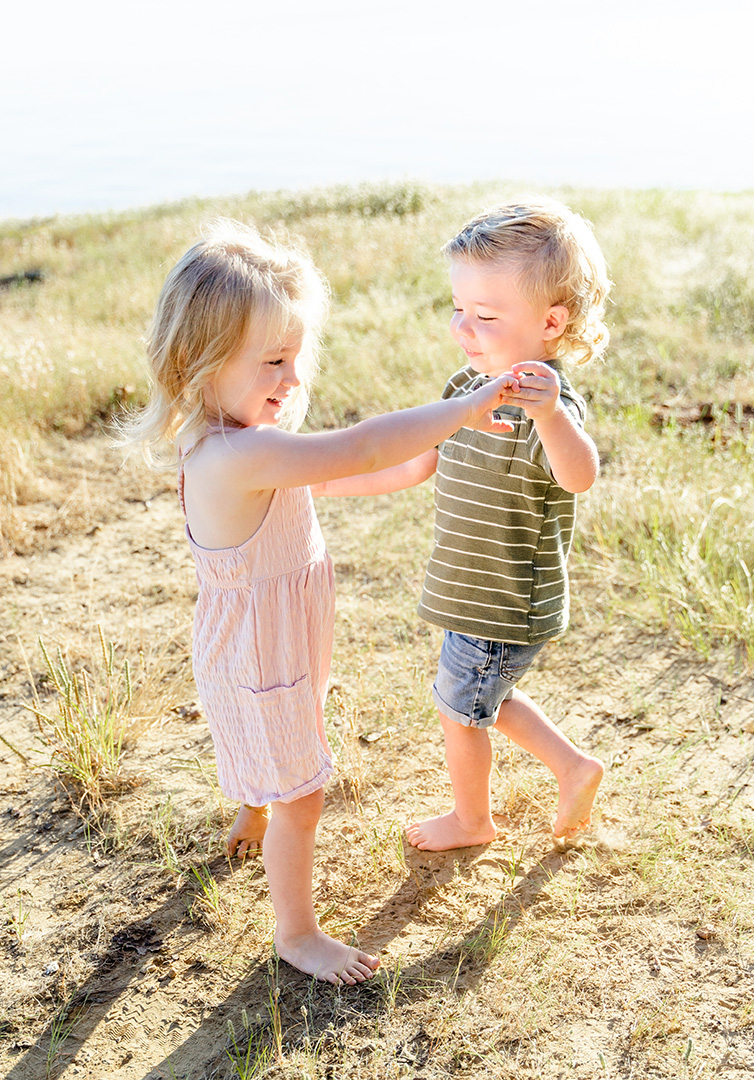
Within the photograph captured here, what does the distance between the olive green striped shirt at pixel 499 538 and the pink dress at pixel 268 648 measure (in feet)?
1.19

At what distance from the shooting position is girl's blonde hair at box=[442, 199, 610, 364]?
6.82 feet

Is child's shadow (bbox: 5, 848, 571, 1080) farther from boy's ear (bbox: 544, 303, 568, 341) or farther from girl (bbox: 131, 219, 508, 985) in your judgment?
boy's ear (bbox: 544, 303, 568, 341)

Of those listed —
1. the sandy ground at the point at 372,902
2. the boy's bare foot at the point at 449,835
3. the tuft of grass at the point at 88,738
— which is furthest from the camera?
the tuft of grass at the point at 88,738

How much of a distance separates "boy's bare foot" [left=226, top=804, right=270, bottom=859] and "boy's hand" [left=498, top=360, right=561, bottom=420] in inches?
56.5

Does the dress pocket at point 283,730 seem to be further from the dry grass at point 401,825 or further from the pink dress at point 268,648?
the dry grass at point 401,825

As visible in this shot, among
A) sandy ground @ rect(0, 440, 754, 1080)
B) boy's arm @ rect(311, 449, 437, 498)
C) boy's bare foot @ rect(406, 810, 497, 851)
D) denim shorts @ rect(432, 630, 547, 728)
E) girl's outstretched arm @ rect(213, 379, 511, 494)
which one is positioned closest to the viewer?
girl's outstretched arm @ rect(213, 379, 511, 494)

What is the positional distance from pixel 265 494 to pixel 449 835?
1205 millimetres

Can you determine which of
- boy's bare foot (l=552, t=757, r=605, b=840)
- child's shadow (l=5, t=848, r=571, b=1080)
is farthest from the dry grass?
boy's bare foot (l=552, t=757, r=605, b=840)

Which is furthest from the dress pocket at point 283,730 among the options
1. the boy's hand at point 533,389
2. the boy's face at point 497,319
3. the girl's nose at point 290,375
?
the boy's face at point 497,319

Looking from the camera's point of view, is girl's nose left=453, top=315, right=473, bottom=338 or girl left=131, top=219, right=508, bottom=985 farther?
girl's nose left=453, top=315, right=473, bottom=338

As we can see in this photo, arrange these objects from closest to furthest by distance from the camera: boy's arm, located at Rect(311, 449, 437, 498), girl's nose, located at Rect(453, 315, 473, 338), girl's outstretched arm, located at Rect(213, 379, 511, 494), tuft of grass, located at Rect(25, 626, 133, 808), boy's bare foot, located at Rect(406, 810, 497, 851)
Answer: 1. girl's outstretched arm, located at Rect(213, 379, 511, 494)
2. girl's nose, located at Rect(453, 315, 473, 338)
3. boy's arm, located at Rect(311, 449, 437, 498)
4. boy's bare foot, located at Rect(406, 810, 497, 851)
5. tuft of grass, located at Rect(25, 626, 133, 808)

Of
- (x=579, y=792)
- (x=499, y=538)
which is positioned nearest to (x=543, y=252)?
(x=499, y=538)

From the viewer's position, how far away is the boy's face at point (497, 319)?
2104 millimetres

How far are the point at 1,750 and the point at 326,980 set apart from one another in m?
1.59
